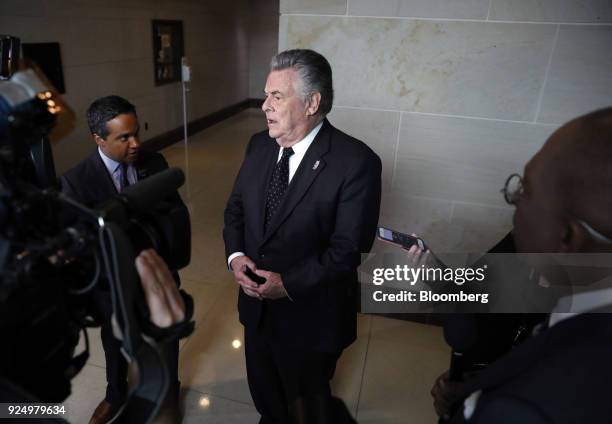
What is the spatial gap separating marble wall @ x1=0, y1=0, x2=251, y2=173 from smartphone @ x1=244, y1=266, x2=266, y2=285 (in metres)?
2.97

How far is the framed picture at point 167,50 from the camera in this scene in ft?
20.8

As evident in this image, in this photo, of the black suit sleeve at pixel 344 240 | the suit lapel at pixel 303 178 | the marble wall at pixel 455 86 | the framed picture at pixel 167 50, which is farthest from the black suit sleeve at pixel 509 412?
the framed picture at pixel 167 50

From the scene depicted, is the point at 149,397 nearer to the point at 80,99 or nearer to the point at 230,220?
the point at 230,220

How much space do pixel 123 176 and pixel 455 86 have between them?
5.71 feet

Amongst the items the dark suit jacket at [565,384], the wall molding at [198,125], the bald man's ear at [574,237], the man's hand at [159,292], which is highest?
the bald man's ear at [574,237]

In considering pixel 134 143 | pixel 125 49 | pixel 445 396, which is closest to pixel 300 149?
pixel 134 143

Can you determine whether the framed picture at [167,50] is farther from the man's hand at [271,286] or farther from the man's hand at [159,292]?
the man's hand at [159,292]

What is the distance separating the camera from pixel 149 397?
69 cm

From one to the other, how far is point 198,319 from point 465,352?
1.92 metres

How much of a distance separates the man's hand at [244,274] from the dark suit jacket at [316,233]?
5cm

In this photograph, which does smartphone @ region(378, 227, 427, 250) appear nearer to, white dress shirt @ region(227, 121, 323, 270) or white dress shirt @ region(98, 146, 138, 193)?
white dress shirt @ region(227, 121, 323, 270)

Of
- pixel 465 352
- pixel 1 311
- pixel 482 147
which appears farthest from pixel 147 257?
pixel 482 147
